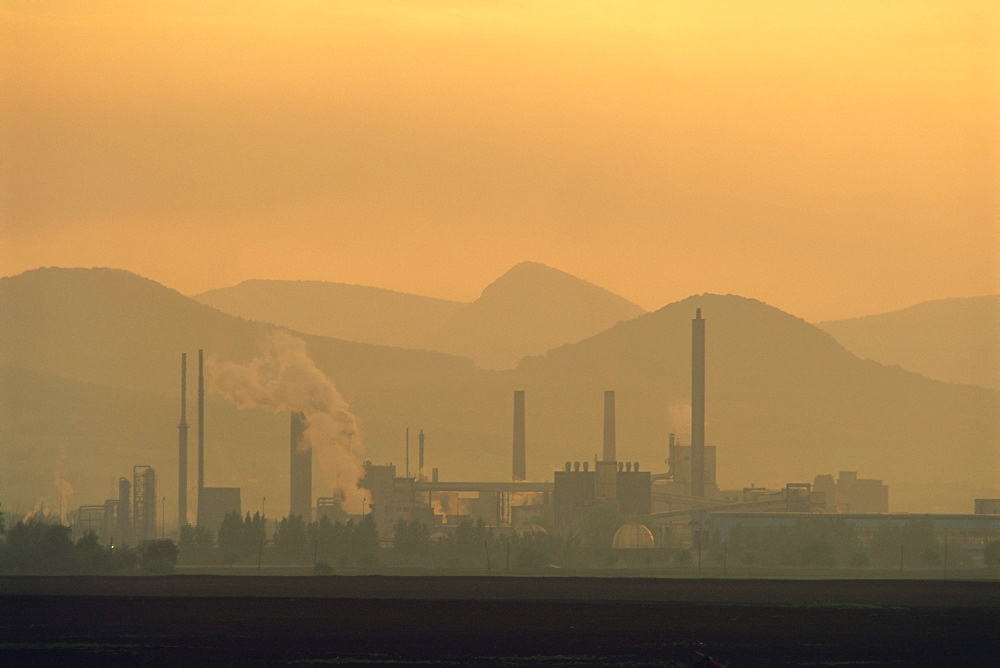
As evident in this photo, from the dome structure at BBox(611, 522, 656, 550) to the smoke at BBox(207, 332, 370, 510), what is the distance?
121 feet

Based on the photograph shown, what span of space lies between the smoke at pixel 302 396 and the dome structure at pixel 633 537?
37.0 meters

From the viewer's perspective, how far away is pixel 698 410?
601 ft

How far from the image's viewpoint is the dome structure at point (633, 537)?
149 meters

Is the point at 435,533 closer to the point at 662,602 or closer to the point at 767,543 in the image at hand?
the point at 767,543

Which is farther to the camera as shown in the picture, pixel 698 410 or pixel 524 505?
pixel 524 505

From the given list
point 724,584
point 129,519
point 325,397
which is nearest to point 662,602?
point 724,584

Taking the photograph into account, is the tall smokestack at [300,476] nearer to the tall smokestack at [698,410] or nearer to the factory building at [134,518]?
the factory building at [134,518]

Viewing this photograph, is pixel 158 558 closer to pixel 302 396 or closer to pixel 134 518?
pixel 302 396

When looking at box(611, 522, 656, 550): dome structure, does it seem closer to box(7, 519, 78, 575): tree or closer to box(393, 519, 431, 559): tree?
box(393, 519, 431, 559): tree

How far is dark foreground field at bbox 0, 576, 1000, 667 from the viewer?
42781 mm

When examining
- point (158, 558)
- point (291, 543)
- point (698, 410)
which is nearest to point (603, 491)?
point (698, 410)

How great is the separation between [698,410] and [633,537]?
35.5 meters

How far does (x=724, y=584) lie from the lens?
75.5m

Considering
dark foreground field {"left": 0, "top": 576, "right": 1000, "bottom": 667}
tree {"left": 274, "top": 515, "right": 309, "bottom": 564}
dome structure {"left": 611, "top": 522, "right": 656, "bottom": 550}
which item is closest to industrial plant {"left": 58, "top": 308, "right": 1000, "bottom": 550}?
dome structure {"left": 611, "top": 522, "right": 656, "bottom": 550}
